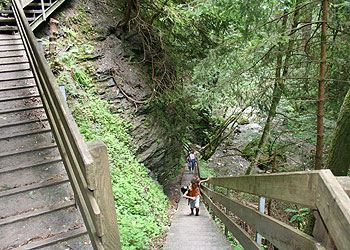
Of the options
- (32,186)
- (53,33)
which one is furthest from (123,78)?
(32,186)

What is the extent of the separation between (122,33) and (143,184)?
5.73 meters

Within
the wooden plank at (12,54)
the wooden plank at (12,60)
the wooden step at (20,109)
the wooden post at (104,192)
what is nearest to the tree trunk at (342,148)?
the wooden post at (104,192)

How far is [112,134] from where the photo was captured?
6.68 metres

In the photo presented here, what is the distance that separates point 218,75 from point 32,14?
6455mm

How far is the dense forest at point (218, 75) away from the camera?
464 centimetres

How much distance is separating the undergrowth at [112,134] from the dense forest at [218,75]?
3cm

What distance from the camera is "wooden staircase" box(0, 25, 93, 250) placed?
239 cm

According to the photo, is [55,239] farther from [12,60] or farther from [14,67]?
[12,60]

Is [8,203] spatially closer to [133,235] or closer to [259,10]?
[133,235]

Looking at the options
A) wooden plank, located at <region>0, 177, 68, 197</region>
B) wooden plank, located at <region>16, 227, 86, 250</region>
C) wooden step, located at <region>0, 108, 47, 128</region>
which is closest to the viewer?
wooden plank, located at <region>16, 227, 86, 250</region>

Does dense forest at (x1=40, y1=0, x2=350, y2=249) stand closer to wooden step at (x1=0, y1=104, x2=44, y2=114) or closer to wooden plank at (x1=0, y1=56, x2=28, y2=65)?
wooden plank at (x1=0, y1=56, x2=28, y2=65)

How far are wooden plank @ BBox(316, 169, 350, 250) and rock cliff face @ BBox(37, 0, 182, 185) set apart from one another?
22.0 ft

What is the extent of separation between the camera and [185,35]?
29.5 ft

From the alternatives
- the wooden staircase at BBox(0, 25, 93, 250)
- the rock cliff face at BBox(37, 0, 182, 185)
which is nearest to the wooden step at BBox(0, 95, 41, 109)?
the wooden staircase at BBox(0, 25, 93, 250)
